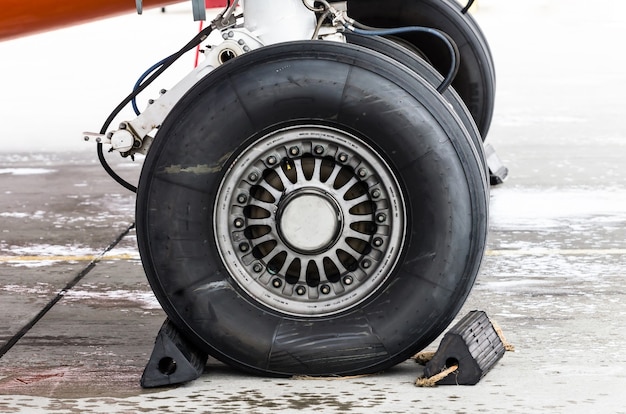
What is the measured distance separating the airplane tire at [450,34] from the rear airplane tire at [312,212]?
2388 millimetres

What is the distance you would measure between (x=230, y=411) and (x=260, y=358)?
11.9 inches

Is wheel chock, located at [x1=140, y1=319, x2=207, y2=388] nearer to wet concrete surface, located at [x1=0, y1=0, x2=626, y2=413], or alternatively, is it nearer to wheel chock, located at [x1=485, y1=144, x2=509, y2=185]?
wet concrete surface, located at [x1=0, y1=0, x2=626, y2=413]

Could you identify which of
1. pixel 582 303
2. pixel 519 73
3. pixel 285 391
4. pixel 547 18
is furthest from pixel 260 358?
pixel 547 18

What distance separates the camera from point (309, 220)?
3662mm

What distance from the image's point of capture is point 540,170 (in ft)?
26.4

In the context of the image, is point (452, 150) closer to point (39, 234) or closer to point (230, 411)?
point (230, 411)

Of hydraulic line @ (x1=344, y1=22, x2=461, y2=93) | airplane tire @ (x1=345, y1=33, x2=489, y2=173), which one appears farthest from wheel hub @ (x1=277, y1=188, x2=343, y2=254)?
airplane tire @ (x1=345, y1=33, x2=489, y2=173)

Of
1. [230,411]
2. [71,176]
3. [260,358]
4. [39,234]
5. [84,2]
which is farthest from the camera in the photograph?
[71,176]

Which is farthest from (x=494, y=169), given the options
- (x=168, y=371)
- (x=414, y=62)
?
(x=168, y=371)

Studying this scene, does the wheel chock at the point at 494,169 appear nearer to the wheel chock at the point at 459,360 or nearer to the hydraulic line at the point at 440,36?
the hydraulic line at the point at 440,36

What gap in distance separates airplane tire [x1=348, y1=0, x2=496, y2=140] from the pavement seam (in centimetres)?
161

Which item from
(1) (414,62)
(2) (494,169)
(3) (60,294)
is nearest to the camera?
(1) (414,62)

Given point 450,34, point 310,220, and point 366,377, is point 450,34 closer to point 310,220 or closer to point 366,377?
point 310,220

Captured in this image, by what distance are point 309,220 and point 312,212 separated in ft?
0.08
